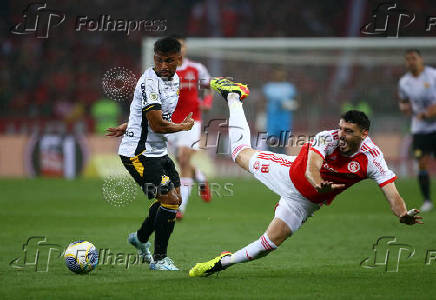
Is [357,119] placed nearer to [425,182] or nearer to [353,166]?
[353,166]

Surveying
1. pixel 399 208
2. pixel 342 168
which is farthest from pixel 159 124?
pixel 399 208

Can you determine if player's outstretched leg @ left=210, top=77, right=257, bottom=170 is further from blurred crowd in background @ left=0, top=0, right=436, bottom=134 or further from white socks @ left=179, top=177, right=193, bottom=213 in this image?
blurred crowd in background @ left=0, top=0, right=436, bottom=134

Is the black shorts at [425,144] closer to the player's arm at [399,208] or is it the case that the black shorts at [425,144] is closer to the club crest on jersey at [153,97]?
the player's arm at [399,208]

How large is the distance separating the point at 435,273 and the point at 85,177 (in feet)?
42.5

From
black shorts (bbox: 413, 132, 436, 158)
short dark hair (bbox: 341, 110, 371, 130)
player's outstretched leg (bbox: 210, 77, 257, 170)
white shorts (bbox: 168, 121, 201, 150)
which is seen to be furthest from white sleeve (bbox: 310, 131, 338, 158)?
black shorts (bbox: 413, 132, 436, 158)

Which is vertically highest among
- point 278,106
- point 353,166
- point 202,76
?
point 278,106

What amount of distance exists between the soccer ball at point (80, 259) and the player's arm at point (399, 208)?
2701mm

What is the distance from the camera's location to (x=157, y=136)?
7.24 meters

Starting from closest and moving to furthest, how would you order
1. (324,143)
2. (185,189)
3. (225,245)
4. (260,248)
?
(324,143), (260,248), (225,245), (185,189)

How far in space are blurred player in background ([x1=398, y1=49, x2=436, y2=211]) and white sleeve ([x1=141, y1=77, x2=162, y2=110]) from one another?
6.59 metres

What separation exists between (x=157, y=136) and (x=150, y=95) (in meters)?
0.49

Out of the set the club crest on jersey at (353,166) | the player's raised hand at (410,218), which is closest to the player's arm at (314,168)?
the club crest on jersey at (353,166)

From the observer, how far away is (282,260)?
799 cm

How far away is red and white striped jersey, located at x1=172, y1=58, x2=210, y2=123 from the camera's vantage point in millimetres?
11383
